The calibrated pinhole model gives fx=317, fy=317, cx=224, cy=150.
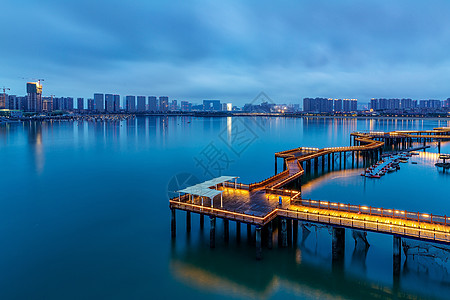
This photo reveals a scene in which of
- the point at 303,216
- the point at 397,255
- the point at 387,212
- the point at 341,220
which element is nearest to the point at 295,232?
the point at 303,216

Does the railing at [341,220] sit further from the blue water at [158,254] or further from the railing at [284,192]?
the railing at [284,192]

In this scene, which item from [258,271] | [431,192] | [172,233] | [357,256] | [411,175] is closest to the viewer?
[258,271]

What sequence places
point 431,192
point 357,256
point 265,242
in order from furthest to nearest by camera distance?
point 431,192
point 265,242
point 357,256

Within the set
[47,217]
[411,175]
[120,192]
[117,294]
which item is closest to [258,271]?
[117,294]

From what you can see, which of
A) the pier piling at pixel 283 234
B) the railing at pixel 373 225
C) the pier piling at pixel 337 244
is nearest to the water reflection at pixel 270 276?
the pier piling at pixel 283 234

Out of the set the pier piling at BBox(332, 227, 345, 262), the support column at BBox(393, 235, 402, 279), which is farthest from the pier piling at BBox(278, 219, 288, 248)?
the support column at BBox(393, 235, 402, 279)

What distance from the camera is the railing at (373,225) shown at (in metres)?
15.9

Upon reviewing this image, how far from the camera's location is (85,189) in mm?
37281

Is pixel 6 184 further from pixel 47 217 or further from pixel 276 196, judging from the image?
pixel 276 196

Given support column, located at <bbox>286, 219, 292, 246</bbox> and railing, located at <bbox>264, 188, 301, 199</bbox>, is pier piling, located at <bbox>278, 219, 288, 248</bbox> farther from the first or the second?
railing, located at <bbox>264, 188, 301, 199</bbox>

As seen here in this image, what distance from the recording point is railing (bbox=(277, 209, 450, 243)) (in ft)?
52.3

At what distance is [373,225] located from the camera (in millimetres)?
17297

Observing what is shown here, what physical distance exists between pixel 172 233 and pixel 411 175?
118 feet

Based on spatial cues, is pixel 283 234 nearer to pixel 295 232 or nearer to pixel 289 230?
pixel 289 230
